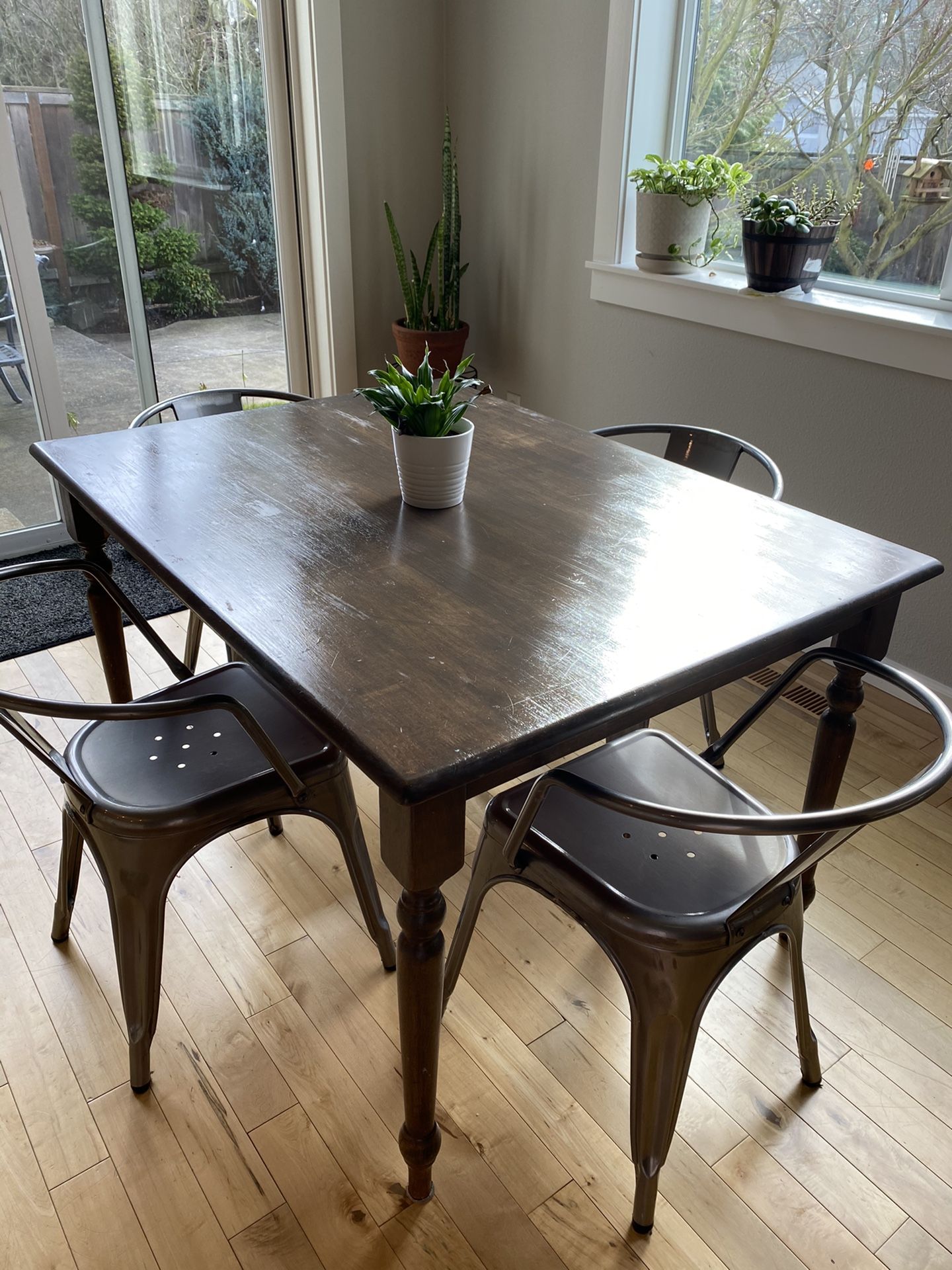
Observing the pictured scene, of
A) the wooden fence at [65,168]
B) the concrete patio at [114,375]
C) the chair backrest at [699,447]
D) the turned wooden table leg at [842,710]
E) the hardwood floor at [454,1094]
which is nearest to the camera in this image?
the hardwood floor at [454,1094]

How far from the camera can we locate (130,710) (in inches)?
45.8

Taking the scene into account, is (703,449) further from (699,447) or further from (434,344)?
(434,344)

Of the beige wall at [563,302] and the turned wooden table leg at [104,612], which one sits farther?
the beige wall at [563,302]

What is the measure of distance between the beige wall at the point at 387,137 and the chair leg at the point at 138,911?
2678 millimetres

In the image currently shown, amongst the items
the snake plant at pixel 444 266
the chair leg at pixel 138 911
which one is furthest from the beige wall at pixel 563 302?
the chair leg at pixel 138 911

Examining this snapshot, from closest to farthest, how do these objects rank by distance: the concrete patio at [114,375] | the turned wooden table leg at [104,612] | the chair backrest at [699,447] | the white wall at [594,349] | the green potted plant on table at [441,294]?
the turned wooden table leg at [104,612] < the chair backrest at [699,447] < the white wall at [594,349] < the concrete patio at [114,375] < the green potted plant on table at [441,294]

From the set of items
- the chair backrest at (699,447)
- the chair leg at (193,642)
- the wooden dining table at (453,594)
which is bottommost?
the chair leg at (193,642)

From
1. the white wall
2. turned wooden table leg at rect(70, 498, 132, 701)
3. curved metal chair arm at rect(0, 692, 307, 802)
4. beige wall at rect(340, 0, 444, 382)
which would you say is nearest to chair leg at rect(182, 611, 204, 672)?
turned wooden table leg at rect(70, 498, 132, 701)

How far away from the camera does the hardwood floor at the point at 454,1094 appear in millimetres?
1305

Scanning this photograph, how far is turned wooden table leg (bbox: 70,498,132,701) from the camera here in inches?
70.1

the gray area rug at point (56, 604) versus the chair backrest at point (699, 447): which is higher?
the chair backrest at point (699, 447)

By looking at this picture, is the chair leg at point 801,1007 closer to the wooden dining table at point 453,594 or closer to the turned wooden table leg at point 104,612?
the wooden dining table at point 453,594

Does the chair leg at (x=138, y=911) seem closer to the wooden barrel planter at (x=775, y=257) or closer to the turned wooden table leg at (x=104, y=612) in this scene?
the turned wooden table leg at (x=104, y=612)

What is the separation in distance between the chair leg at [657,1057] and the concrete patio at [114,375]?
9.14 ft
